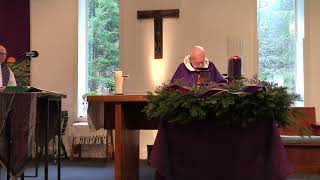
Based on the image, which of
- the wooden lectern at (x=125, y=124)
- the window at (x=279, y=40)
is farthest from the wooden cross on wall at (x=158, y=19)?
the wooden lectern at (x=125, y=124)

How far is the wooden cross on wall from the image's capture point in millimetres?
5711

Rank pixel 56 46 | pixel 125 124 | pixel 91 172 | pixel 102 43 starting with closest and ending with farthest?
pixel 125 124
pixel 91 172
pixel 56 46
pixel 102 43

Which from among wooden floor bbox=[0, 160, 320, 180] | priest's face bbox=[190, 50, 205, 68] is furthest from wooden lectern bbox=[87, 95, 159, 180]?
wooden floor bbox=[0, 160, 320, 180]

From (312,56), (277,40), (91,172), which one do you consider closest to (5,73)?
(91,172)

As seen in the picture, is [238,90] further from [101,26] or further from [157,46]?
[101,26]

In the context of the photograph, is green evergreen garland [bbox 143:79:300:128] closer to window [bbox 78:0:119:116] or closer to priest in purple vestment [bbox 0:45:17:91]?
priest in purple vestment [bbox 0:45:17:91]

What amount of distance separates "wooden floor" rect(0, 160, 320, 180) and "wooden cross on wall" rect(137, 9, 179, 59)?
1.62m

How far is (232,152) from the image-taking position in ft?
4.73

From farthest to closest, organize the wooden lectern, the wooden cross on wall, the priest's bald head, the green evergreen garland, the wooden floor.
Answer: the wooden cross on wall → the wooden floor → the priest's bald head → the wooden lectern → the green evergreen garland

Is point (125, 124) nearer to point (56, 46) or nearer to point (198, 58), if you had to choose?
point (198, 58)

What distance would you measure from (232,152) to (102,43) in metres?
5.34

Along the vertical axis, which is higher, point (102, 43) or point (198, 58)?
point (102, 43)

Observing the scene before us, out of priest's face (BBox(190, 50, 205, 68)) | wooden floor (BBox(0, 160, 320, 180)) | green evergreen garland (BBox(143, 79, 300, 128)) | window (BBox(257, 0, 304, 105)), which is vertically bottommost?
wooden floor (BBox(0, 160, 320, 180))

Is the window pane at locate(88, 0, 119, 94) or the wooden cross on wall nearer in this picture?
the wooden cross on wall
